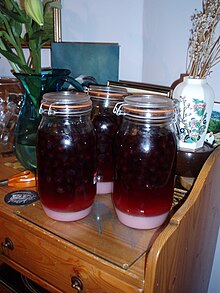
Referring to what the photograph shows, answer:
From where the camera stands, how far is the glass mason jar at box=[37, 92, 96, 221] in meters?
0.64

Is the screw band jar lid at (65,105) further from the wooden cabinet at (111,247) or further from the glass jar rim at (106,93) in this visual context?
the wooden cabinet at (111,247)

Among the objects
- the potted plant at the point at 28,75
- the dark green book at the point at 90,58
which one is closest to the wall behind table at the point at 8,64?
the dark green book at the point at 90,58

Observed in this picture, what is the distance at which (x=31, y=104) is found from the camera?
0.83 metres

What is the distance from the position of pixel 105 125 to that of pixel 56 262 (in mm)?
339

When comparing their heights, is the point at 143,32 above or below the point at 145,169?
above

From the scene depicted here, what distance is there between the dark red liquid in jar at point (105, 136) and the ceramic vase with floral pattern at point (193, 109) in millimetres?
159

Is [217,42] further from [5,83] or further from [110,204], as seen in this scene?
[5,83]

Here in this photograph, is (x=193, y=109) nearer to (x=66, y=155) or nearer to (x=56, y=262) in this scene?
(x=66, y=155)

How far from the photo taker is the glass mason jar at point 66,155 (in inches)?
25.1

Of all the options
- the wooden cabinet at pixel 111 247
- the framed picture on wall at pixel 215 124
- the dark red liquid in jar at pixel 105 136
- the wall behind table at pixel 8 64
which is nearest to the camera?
the wooden cabinet at pixel 111 247

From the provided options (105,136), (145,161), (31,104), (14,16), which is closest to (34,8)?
(14,16)

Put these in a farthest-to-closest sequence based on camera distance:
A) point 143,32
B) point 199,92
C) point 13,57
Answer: point 143,32, point 13,57, point 199,92

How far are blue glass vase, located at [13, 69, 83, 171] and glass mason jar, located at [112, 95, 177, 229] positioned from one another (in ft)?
0.85

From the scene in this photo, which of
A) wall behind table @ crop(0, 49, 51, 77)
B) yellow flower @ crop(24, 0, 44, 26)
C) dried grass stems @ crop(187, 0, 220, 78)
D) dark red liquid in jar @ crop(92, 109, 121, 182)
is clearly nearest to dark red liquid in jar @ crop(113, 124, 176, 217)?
dark red liquid in jar @ crop(92, 109, 121, 182)
